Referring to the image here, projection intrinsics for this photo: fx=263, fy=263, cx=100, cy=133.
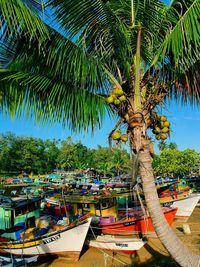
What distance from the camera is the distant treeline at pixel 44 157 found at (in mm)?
65062

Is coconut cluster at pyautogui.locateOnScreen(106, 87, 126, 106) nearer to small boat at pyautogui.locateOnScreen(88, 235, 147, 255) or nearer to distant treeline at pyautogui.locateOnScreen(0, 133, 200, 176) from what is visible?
small boat at pyautogui.locateOnScreen(88, 235, 147, 255)

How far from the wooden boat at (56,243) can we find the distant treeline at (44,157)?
4728cm

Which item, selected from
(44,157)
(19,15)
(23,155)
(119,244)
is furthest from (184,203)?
(44,157)

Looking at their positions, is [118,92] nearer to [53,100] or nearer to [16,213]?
[53,100]

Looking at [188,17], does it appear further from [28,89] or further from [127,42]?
[28,89]

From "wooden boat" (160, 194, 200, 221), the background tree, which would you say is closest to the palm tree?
"wooden boat" (160, 194, 200, 221)

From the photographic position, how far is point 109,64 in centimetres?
472

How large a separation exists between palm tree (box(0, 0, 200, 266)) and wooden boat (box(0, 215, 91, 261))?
7.42 meters

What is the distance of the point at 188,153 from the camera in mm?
40062

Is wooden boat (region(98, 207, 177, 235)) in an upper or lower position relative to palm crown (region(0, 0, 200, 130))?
lower

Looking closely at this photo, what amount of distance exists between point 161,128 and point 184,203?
15393mm

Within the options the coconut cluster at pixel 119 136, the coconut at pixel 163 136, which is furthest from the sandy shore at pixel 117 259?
the coconut cluster at pixel 119 136

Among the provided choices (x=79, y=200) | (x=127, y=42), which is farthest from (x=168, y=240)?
(x=79, y=200)

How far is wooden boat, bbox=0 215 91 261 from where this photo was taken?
36.2 ft
